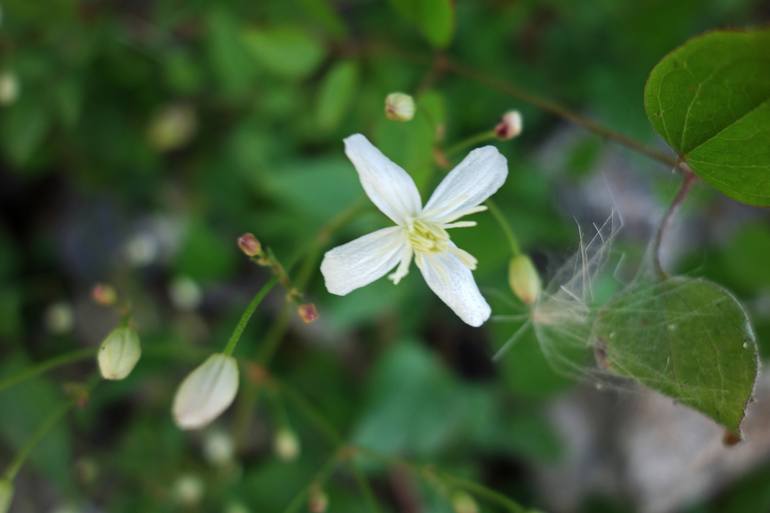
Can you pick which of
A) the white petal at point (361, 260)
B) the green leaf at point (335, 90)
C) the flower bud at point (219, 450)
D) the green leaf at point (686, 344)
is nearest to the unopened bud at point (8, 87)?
the green leaf at point (335, 90)

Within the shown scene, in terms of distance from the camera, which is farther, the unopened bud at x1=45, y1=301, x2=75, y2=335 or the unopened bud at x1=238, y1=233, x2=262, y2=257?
the unopened bud at x1=45, y1=301, x2=75, y2=335

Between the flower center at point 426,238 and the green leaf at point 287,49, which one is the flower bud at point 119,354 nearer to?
the flower center at point 426,238

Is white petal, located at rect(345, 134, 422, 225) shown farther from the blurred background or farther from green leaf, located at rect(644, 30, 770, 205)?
the blurred background

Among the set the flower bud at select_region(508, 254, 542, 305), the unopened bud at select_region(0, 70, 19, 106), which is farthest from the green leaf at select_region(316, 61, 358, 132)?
the unopened bud at select_region(0, 70, 19, 106)

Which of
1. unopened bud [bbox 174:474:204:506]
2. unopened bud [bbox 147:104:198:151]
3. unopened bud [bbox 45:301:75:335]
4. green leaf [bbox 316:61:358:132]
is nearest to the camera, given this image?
green leaf [bbox 316:61:358:132]

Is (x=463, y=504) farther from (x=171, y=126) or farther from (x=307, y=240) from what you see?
(x=171, y=126)

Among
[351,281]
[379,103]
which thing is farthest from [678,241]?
[351,281]
